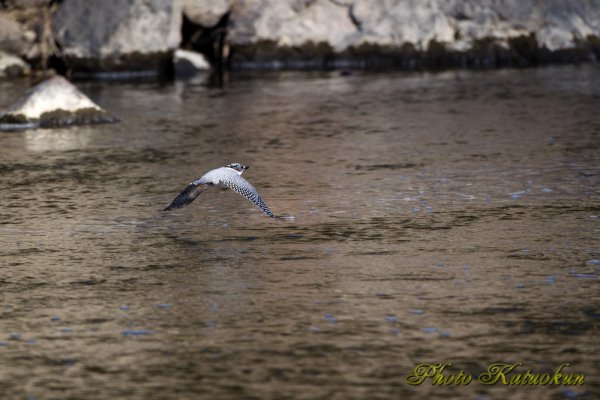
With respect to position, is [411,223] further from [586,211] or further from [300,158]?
[300,158]

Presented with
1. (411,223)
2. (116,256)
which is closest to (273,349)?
(116,256)

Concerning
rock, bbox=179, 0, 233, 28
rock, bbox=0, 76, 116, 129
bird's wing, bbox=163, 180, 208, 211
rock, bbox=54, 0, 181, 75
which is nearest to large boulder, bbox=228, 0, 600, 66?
rock, bbox=179, 0, 233, 28

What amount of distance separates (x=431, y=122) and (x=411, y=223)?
861 cm

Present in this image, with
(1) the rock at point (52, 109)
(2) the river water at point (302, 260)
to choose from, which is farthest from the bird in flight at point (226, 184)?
(1) the rock at point (52, 109)

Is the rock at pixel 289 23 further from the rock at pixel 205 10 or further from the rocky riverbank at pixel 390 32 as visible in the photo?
the rock at pixel 205 10

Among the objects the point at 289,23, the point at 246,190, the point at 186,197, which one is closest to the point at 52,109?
the point at 186,197

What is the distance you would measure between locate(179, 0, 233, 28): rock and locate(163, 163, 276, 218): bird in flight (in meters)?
22.0

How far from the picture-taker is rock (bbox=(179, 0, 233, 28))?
112 feet

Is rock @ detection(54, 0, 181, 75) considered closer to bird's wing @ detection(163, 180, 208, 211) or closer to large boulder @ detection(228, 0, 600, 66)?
large boulder @ detection(228, 0, 600, 66)

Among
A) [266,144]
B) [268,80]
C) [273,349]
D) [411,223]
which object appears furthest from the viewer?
[268,80]

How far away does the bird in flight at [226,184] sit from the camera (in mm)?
11570

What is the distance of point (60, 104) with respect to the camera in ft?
71.2

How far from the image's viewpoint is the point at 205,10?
3434 cm

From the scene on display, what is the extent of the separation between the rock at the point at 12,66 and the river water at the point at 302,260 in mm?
12076
